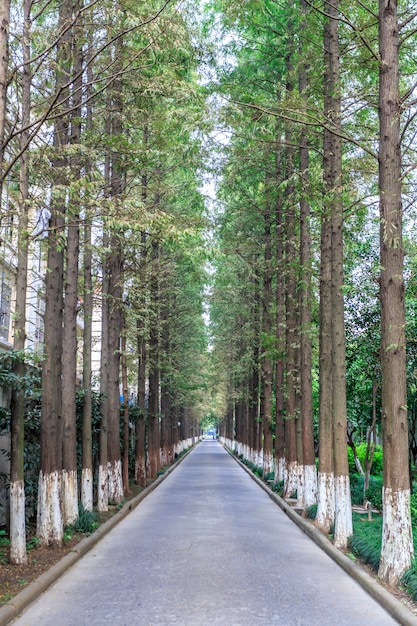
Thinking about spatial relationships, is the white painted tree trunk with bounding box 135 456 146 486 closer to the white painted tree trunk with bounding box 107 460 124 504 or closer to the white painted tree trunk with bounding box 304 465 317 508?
the white painted tree trunk with bounding box 107 460 124 504

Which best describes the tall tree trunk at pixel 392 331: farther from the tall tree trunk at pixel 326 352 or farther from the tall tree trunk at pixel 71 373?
the tall tree trunk at pixel 71 373

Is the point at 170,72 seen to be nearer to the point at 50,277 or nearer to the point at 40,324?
the point at 50,277

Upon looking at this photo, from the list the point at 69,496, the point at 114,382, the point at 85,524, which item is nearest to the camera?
the point at 85,524

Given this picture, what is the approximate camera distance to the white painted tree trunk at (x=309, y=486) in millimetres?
15817

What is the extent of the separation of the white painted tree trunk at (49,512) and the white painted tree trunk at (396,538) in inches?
209

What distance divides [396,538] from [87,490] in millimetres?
8348

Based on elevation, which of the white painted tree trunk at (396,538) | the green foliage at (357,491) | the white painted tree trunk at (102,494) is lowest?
the green foliage at (357,491)

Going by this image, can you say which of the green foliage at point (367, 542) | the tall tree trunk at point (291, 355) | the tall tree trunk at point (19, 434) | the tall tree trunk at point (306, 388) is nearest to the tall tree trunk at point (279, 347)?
the tall tree trunk at point (291, 355)

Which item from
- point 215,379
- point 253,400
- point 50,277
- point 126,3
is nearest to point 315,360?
point 253,400

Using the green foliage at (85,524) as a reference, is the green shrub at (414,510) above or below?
below

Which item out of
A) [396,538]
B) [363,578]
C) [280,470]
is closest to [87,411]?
[363,578]

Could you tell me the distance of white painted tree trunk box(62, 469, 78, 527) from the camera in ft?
40.7

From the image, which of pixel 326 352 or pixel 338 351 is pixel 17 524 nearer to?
pixel 338 351

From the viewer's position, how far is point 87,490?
14.7 m
